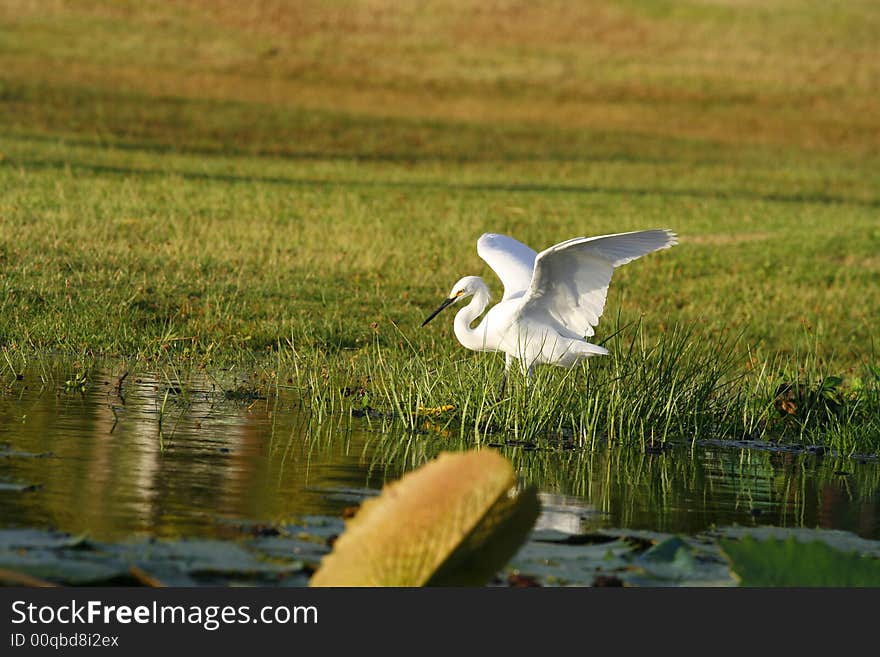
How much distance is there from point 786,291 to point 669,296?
5.95ft

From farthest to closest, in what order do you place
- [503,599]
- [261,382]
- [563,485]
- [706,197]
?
1. [706,197]
2. [261,382]
3. [563,485]
4. [503,599]

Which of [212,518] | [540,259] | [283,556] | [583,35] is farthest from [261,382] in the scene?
[583,35]

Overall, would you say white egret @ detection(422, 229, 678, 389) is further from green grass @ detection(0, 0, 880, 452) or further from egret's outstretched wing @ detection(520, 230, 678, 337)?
green grass @ detection(0, 0, 880, 452)

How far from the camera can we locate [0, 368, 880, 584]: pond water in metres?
5.58

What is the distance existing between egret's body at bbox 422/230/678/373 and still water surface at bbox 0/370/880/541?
3.49 feet

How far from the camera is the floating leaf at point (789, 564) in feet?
10.2

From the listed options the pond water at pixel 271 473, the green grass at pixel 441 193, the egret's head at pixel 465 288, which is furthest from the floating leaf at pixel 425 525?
the egret's head at pixel 465 288

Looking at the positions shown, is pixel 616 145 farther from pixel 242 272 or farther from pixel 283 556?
pixel 283 556

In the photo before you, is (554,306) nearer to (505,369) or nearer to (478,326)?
(478,326)

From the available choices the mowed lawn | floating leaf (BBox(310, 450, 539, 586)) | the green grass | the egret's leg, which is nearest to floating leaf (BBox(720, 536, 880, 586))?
floating leaf (BBox(310, 450, 539, 586))

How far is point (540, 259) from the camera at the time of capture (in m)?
8.87

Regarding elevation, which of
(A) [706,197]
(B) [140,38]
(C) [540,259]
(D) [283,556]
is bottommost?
(D) [283,556]

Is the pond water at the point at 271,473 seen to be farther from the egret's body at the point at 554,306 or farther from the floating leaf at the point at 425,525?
the floating leaf at the point at 425,525

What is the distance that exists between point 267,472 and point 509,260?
13.8 ft
